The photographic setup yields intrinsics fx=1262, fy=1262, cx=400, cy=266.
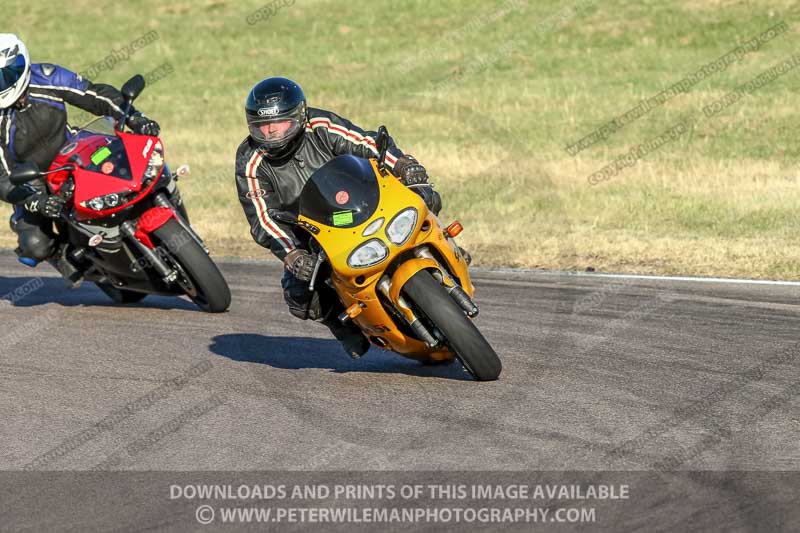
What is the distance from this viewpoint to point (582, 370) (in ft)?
25.5

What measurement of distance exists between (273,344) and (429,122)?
688 inches

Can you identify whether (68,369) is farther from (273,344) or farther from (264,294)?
(264,294)

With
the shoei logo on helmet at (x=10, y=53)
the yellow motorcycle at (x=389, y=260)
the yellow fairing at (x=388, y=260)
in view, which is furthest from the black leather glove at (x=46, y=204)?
the yellow fairing at (x=388, y=260)

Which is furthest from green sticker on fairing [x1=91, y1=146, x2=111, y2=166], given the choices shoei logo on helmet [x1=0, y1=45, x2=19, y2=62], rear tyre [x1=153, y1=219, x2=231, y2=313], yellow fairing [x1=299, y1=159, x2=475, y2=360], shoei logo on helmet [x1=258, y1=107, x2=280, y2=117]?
yellow fairing [x1=299, y1=159, x2=475, y2=360]

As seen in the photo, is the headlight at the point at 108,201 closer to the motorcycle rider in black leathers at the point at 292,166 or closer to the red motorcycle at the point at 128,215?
the red motorcycle at the point at 128,215

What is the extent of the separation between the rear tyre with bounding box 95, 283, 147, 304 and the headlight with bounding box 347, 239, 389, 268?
4.74 metres

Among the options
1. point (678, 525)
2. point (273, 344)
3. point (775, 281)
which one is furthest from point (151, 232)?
point (678, 525)

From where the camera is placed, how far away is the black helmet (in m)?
7.62

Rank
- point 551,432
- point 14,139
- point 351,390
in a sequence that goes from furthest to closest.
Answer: point 14,139, point 351,390, point 551,432

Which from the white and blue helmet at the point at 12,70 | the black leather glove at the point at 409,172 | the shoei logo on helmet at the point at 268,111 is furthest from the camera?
the white and blue helmet at the point at 12,70

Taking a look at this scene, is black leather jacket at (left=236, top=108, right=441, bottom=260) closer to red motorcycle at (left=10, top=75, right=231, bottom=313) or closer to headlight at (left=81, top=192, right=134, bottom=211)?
red motorcycle at (left=10, top=75, right=231, bottom=313)

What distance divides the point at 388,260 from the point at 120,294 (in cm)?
496

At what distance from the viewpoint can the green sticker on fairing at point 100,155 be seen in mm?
10250

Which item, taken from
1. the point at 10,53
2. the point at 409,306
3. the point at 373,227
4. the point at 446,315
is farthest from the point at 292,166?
the point at 10,53
